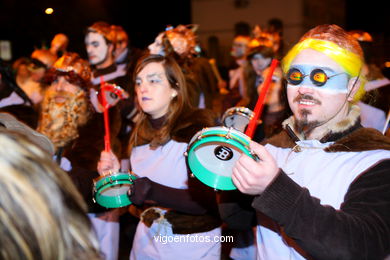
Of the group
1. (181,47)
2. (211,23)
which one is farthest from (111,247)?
(211,23)

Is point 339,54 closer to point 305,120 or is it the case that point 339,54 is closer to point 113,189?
A: point 305,120

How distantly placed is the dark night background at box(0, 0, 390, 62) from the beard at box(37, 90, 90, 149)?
3.63 ft

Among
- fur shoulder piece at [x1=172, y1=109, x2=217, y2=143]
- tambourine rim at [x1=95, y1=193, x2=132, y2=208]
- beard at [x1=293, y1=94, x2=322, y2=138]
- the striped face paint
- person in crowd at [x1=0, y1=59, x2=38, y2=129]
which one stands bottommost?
tambourine rim at [x1=95, y1=193, x2=132, y2=208]

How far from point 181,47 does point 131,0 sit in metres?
9.92

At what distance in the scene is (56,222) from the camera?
49.9 inches

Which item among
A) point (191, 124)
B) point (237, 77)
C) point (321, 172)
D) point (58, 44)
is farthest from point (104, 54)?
point (321, 172)

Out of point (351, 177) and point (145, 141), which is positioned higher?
point (351, 177)

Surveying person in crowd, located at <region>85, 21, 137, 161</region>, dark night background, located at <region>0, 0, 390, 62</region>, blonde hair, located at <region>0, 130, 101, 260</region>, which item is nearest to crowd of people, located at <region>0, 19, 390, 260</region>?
blonde hair, located at <region>0, 130, 101, 260</region>

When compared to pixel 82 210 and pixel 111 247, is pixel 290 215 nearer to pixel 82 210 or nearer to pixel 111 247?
pixel 82 210

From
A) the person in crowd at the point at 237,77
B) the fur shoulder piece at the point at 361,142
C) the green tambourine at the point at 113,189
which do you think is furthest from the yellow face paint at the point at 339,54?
the person in crowd at the point at 237,77

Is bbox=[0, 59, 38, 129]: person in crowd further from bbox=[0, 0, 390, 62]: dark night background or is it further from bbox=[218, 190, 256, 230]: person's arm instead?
bbox=[218, 190, 256, 230]: person's arm

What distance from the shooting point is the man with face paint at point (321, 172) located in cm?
172

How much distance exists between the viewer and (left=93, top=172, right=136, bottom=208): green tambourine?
9.20ft

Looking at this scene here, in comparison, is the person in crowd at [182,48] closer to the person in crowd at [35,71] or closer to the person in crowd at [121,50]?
the person in crowd at [121,50]
